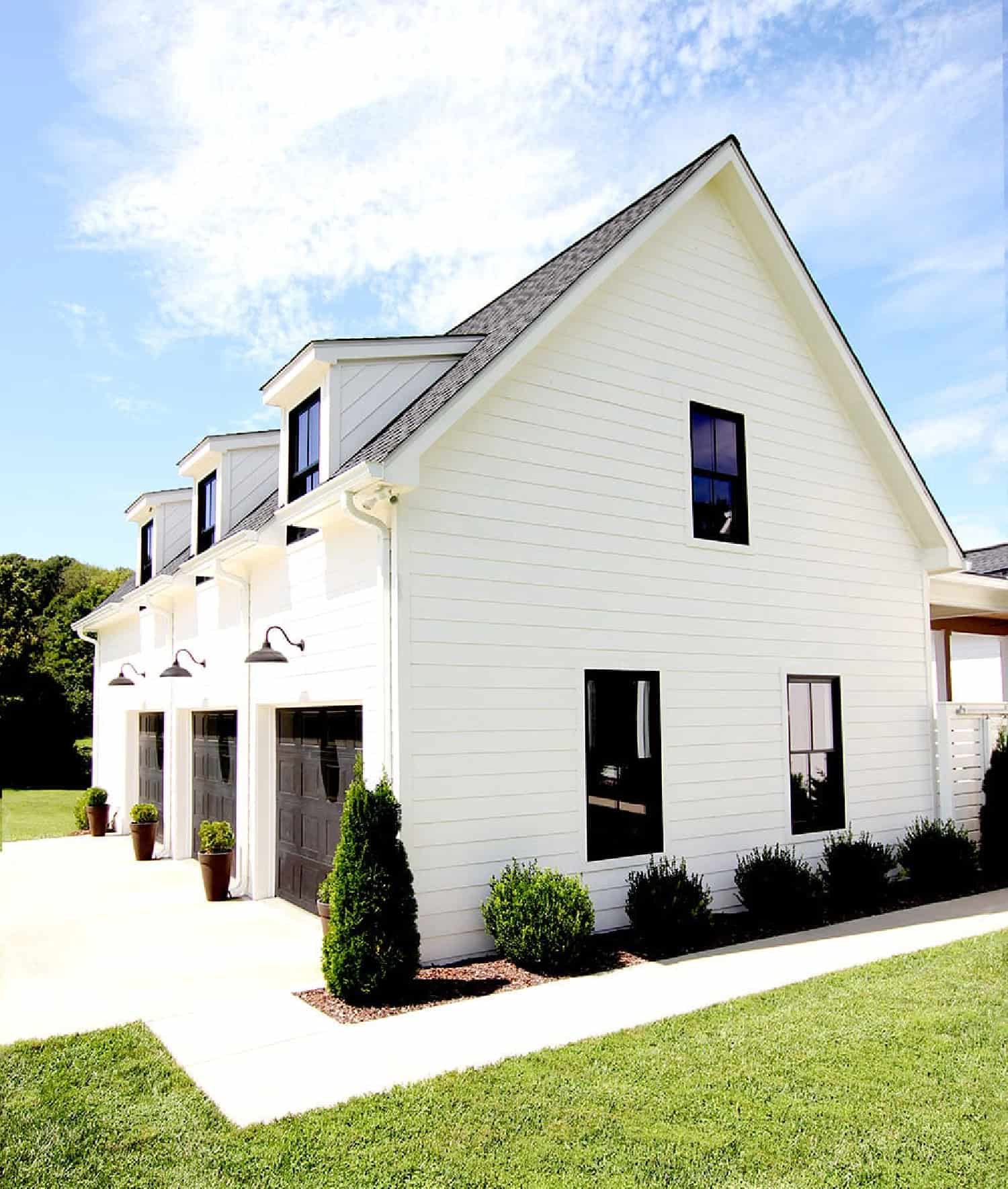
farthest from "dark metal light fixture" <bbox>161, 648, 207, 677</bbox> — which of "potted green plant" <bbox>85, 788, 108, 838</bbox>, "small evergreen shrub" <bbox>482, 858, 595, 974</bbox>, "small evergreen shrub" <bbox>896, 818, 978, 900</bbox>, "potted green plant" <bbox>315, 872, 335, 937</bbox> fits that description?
"small evergreen shrub" <bbox>896, 818, 978, 900</bbox>

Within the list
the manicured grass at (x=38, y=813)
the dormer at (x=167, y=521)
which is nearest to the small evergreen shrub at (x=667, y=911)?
the dormer at (x=167, y=521)

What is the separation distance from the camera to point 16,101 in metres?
9.35

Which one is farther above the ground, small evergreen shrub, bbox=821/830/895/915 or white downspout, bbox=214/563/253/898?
white downspout, bbox=214/563/253/898

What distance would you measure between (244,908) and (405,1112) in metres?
6.49

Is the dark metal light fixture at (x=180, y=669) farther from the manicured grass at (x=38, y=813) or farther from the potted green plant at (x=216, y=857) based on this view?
the manicured grass at (x=38, y=813)

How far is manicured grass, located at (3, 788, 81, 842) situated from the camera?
63.2ft

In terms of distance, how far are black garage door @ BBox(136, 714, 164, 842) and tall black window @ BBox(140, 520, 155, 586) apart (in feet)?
9.34

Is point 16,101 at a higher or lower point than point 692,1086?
higher

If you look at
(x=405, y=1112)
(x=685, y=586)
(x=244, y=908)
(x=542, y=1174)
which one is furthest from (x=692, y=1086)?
(x=244, y=908)

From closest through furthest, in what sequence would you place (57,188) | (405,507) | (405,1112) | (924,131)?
(405,1112) → (405,507) → (57,188) → (924,131)

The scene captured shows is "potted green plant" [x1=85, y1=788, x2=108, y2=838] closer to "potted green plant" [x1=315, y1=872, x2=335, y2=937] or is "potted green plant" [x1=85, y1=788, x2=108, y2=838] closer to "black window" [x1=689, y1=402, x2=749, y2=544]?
"potted green plant" [x1=315, y1=872, x2=335, y2=937]

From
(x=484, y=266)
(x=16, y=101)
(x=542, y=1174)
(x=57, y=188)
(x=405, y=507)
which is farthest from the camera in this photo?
(x=484, y=266)

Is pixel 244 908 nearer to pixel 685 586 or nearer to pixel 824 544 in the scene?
pixel 685 586

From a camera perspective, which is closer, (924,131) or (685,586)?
(685,586)
